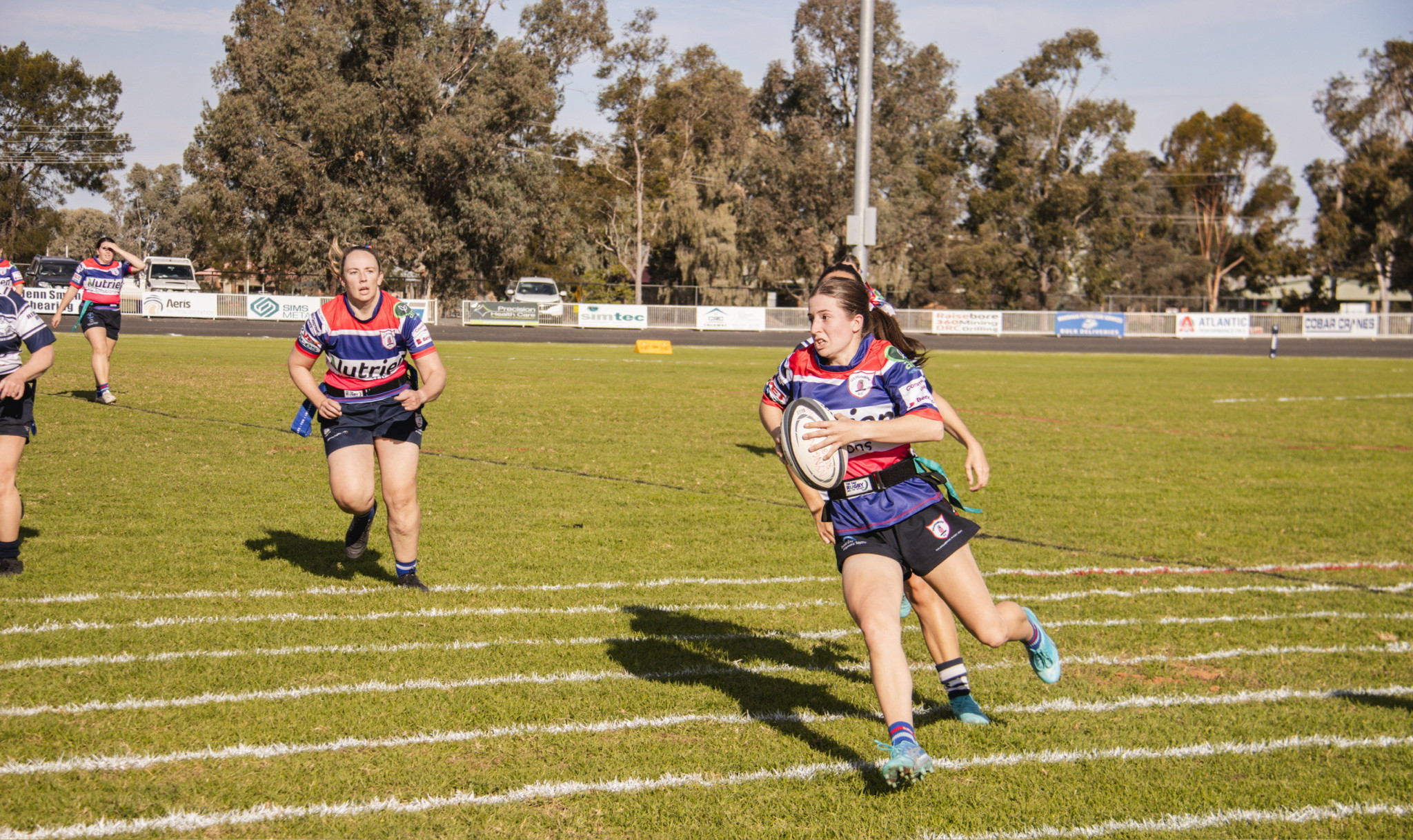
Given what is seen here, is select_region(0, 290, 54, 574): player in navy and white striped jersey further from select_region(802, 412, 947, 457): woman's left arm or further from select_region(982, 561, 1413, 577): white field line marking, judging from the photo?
select_region(982, 561, 1413, 577): white field line marking

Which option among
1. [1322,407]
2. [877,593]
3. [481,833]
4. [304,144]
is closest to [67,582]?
[481,833]

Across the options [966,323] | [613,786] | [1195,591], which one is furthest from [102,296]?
[966,323]

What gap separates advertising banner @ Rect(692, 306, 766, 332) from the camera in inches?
2158

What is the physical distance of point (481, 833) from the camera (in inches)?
149

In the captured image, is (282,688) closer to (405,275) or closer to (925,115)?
(405,275)

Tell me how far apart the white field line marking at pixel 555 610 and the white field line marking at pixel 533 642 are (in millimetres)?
498

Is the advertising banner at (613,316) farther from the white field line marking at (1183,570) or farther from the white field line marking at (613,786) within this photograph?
the white field line marking at (613,786)

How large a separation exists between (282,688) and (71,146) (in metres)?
79.1

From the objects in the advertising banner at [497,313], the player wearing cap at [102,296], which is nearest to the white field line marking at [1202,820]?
the player wearing cap at [102,296]

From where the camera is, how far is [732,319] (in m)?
55.2

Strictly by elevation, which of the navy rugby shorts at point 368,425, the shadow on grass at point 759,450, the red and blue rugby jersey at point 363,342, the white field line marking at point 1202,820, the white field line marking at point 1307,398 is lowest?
the white field line marking at point 1202,820

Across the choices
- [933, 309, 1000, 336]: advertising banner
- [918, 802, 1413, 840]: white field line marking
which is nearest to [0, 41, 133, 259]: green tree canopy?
[933, 309, 1000, 336]: advertising banner

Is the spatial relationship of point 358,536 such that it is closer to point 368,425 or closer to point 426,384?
point 368,425

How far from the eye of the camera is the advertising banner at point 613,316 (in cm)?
5272
